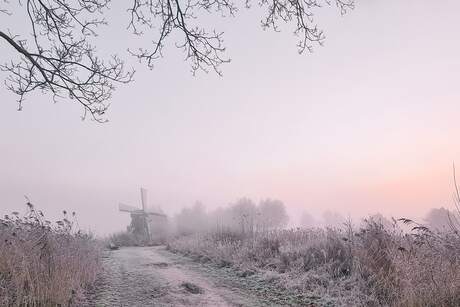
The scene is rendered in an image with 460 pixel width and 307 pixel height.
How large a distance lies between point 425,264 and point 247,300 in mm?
3606

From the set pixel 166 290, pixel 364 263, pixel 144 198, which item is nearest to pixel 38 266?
pixel 166 290

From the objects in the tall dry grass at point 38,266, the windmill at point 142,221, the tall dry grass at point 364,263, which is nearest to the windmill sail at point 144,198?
the windmill at point 142,221

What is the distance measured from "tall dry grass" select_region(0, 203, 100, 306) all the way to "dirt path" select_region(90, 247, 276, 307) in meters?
0.65

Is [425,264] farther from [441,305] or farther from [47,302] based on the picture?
[47,302]

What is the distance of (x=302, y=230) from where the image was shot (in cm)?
1531

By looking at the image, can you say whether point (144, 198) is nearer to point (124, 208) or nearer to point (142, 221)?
point (124, 208)

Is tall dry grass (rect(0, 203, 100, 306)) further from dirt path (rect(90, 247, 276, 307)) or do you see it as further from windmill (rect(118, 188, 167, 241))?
windmill (rect(118, 188, 167, 241))

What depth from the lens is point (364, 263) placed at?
908cm

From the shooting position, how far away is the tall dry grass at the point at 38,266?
22.6 feet

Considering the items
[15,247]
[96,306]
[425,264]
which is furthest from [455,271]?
[15,247]

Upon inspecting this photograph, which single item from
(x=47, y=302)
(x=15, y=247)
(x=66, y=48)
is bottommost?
(x=47, y=302)

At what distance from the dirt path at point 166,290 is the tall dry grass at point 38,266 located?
647 millimetres

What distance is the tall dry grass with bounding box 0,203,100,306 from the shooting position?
6887 millimetres

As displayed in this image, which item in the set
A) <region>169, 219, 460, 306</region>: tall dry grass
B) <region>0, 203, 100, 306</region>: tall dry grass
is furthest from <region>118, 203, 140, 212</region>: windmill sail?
<region>0, 203, 100, 306</region>: tall dry grass
